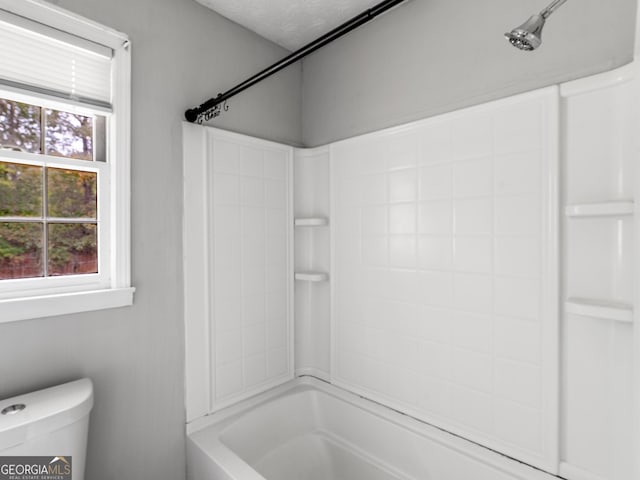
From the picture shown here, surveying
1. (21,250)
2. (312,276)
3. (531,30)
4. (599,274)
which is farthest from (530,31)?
(21,250)

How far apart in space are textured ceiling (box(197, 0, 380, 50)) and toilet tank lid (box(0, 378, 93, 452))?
173cm

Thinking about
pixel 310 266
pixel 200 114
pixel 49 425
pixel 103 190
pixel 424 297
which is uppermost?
pixel 200 114

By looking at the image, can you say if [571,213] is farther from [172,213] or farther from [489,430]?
[172,213]

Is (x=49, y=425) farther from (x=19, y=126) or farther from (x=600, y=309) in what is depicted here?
(x=600, y=309)

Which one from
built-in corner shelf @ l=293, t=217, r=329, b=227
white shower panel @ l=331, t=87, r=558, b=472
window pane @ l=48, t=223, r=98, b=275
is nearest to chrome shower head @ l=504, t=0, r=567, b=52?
white shower panel @ l=331, t=87, r=558, b=472

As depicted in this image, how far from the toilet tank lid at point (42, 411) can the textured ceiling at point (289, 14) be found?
173cm

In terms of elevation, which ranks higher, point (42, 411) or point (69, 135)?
point (69, 135)

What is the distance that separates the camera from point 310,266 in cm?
207

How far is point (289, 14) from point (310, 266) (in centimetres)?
135

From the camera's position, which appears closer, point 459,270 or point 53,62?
point 53,62

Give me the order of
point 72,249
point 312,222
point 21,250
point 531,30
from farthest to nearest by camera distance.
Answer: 1. point 312,222
2. point 72,249
3. point 21,250
4. point 531,30

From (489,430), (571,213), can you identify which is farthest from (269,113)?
(489,430)

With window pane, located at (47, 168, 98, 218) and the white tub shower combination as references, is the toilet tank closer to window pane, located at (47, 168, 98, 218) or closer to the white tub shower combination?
the white tub shower combination

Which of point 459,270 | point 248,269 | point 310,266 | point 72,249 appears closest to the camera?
Answer: point 72,249
